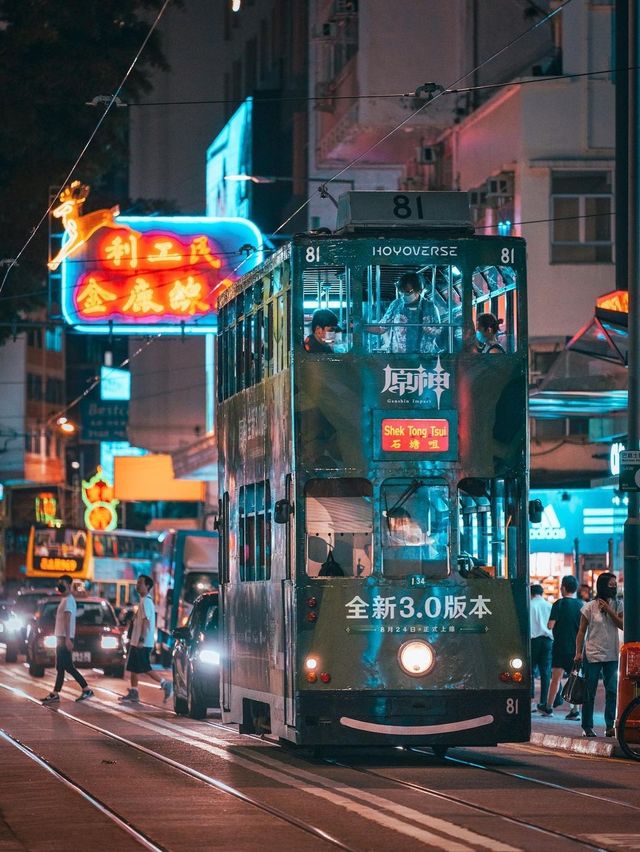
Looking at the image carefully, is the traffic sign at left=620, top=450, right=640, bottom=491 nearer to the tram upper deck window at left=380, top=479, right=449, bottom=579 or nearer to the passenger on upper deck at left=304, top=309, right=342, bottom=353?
the tram upper deck window at left=380, top=479, right=449, bottom=579

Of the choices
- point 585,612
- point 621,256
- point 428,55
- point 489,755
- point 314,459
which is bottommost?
point 489,755

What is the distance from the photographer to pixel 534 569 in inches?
1373

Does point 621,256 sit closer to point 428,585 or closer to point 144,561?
point 428,585

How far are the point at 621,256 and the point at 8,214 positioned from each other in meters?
13.9

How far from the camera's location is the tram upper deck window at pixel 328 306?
56.1 feet

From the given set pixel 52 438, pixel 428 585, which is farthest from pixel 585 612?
pixel 52 438

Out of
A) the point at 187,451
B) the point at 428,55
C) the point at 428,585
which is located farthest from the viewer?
the point at 187,451

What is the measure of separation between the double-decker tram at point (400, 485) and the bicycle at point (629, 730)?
1529mm

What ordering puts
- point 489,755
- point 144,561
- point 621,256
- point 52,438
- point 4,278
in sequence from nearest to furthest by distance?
point 489,755
point 621,256
point 4,278
point 144,561
point 52,438

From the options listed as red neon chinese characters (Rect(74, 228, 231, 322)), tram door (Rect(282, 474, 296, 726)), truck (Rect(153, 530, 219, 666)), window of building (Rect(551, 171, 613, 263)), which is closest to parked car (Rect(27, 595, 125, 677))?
truck (Rect(153, 530, 219, 666))

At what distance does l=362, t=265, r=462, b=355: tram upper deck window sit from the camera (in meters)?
17.1

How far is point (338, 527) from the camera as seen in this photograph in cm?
1695

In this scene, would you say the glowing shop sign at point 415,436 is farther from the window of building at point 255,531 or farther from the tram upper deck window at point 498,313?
the window of building at point 255,531

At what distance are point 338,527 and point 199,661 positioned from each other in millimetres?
7923
